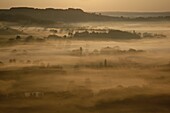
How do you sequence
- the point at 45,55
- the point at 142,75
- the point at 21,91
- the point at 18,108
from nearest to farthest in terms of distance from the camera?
the point at 18,108, the point at 21,91, the point at 142,75, the point at 45,55

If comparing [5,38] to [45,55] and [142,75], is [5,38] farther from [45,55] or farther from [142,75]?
[142,75]

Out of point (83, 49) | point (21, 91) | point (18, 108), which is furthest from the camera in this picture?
point (83, 49)

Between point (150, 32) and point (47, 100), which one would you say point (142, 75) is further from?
point (150, 32)

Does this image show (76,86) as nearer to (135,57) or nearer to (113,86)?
(113,86)

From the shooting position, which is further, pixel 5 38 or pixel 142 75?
pixel 5 38

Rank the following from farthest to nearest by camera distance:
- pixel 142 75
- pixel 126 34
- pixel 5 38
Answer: pixel 126 34 → pixel 5 38 → pixel 142 75

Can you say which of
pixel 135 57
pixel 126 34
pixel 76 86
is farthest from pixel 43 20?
pixel 76 86

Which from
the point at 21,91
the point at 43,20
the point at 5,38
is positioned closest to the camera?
the point at 21,91

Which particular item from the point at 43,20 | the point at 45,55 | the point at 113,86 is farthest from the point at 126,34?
the point at 113,86

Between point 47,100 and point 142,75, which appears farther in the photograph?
point 142,75
